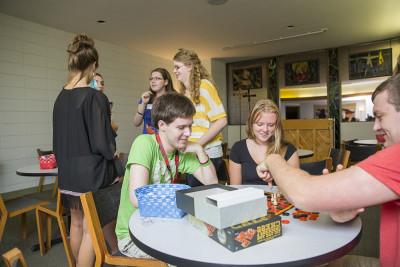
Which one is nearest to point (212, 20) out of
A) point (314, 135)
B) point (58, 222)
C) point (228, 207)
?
point (314, 135)

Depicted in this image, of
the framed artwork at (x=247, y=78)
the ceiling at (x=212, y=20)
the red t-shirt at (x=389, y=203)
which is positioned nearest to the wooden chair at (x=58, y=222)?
the red t-shirt at (x=389, y=203)

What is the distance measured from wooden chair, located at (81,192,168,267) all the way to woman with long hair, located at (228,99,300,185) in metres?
0.96

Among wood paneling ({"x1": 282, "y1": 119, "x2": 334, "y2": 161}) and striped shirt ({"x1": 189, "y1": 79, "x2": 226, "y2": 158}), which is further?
wood paneling ({"x1": 282, "y1": 119, "x2": 334, "y2": 161})

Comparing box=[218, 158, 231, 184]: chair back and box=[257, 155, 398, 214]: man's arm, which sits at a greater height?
box=[257, 155, 398, 214]: man's arm

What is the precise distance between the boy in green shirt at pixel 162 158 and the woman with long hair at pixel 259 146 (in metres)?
0.44

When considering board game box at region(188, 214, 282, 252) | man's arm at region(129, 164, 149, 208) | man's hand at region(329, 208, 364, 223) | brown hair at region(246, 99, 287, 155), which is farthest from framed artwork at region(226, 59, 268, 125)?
board game box at region(188, 214, 282, 252)

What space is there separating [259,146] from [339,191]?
4.59 ft

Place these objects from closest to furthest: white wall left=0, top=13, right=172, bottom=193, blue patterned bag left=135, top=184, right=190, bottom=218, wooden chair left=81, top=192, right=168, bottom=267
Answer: blue patterned bag left=135, top=184, right=190, bottom=218 → wooden chair left=81, top=192, right=168, bottom=267 → white wall left=0, top=13, right=172, bottom=193

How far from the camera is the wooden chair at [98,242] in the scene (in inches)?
51.0

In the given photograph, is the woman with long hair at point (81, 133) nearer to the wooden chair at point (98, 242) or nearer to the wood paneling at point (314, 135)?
the wooden chair at point (98, 242)

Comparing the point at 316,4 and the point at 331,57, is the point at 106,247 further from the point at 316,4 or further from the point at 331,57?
the point at 331,57

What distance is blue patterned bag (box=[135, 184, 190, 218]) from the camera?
115 cm

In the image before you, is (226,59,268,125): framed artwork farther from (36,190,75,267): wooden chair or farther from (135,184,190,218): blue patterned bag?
(135,184,190,218): blue patterned bag

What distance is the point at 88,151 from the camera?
188 cm
